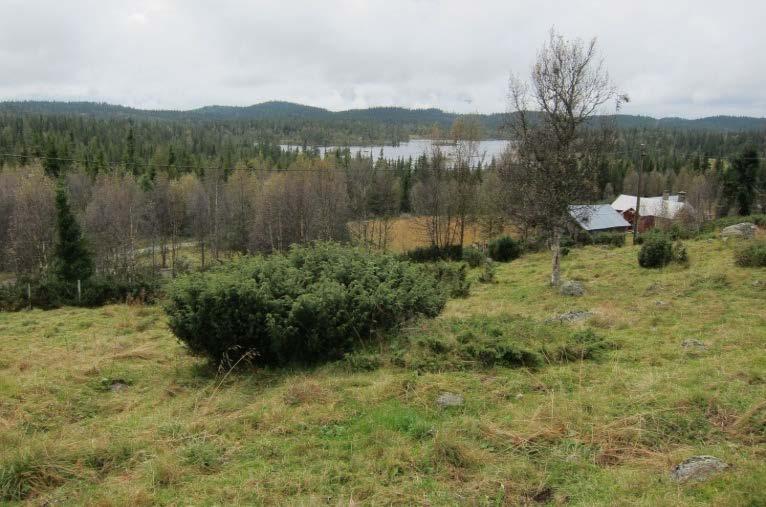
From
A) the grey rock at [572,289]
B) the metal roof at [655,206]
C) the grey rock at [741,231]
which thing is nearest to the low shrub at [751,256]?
the grey rock at [572,289]

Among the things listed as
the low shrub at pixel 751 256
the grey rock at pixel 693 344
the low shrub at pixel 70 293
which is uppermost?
the low shrub at pixel 751 256

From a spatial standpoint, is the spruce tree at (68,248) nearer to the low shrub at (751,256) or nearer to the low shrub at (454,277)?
the low shrub at (454,277)

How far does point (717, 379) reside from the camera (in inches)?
242

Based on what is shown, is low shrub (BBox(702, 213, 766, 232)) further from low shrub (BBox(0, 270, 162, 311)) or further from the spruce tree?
the spruce tree

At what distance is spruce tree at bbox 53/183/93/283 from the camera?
2569 centimetres

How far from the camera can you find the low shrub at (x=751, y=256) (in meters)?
14.3

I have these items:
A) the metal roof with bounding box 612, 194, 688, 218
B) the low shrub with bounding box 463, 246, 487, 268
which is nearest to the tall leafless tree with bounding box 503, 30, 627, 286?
the low shrub with bounding box 463, 246, 487, 268

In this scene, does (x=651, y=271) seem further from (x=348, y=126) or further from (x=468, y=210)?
(x=348, y=126)

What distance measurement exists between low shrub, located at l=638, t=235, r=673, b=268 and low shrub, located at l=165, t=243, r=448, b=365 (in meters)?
12.2

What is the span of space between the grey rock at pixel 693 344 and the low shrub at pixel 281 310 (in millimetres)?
4439

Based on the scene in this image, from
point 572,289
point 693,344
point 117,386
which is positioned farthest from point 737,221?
point 117,386

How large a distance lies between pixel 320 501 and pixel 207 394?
3703mm

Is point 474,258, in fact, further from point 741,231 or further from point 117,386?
point 117,386

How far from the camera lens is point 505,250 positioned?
1125 inches
